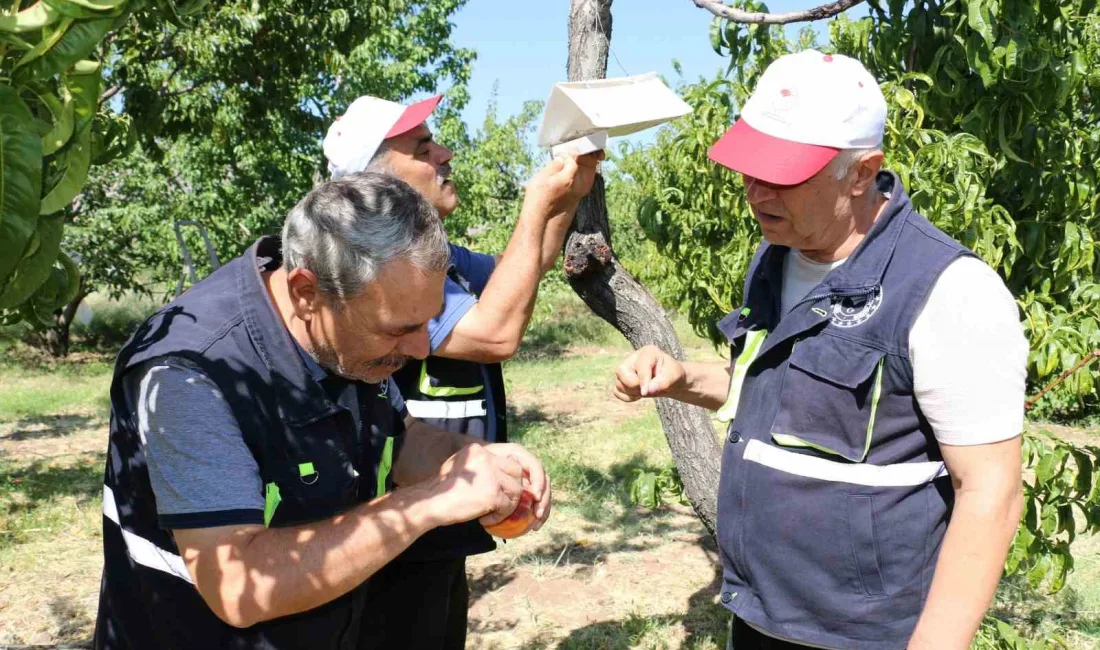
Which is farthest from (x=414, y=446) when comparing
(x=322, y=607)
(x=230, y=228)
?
(x=230, y=228)

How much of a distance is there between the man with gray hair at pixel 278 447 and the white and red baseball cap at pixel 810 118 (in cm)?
68

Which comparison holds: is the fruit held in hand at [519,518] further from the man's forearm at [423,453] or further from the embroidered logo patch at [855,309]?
the embroidered logo patch at [855,309]

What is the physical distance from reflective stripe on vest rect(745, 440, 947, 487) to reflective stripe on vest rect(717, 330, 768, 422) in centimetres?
22

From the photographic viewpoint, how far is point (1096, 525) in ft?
9.71

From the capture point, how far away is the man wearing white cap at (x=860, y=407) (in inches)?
67.4

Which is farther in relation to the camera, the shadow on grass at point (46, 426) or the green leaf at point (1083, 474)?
the shadow on grass at point (46, 426)

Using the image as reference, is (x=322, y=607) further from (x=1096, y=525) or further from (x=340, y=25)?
(x=340, y=25)

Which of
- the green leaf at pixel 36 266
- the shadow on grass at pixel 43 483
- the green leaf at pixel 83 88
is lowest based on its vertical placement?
the shadow on grass at pixel 43 483

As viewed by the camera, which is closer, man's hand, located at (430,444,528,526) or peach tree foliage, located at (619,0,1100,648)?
man's hand, located at (430,444,528,526)

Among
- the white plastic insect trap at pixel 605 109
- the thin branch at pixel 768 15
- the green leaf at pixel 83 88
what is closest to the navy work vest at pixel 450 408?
the white plastic insect trap at pixel 605 109

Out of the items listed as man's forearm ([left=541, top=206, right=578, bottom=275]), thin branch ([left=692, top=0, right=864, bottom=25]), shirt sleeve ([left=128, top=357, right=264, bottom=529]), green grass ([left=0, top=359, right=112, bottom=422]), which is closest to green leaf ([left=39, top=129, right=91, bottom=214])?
shirt sleeve ([left=128, top=357, right=264, bottom=529])

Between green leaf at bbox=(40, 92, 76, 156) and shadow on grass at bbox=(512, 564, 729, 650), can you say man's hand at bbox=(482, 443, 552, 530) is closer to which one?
green leaf at bbox=(40, 92, 76, 156)

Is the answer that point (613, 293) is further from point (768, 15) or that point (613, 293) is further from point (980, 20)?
point (980, 20)

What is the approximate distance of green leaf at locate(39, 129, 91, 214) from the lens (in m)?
1.10
